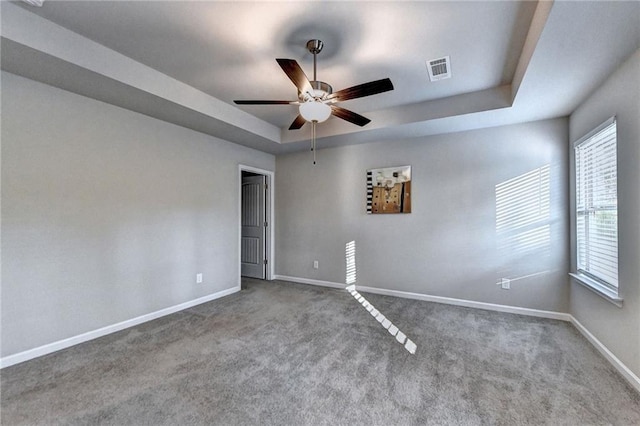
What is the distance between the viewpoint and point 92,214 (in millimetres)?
2771

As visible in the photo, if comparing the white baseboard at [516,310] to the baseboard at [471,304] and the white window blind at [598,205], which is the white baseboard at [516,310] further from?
the white window blind at [598,205]

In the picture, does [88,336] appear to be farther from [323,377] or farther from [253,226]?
[253,226]

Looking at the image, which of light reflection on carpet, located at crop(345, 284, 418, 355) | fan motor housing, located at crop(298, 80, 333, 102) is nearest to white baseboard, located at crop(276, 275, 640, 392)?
light reflection on carpet, located at crop(345, 284, 418, 355)

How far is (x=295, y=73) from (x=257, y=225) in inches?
147

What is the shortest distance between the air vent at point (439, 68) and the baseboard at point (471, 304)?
9.31 feet

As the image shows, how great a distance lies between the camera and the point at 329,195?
4730mm

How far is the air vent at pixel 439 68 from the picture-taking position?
2.48 m

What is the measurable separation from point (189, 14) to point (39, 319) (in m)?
2.86

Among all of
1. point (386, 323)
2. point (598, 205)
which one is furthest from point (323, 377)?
point (598, 205)

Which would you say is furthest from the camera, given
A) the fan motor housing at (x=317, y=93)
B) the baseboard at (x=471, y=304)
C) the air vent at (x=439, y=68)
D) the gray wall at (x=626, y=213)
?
the baseboard at (x=471, y=304)

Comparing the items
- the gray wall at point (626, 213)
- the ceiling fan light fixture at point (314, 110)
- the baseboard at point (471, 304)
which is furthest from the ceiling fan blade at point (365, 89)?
the baseboard at point (471, 304)

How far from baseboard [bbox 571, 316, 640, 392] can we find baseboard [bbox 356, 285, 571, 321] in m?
0.29

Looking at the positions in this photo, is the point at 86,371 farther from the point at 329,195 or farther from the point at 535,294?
the point at 535,294

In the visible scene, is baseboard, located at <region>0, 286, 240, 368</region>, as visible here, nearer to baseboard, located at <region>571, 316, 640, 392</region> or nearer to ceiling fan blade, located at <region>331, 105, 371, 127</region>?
ceiling fan blade, located at <region>331, 105, 371, 127</region>
